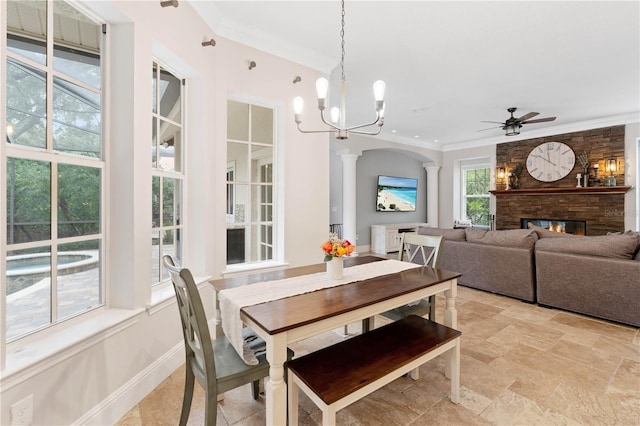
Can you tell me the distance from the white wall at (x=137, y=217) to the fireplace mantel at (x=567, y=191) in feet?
21.5

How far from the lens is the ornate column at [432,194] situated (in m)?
8.55

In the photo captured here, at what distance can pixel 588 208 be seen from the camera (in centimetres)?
611

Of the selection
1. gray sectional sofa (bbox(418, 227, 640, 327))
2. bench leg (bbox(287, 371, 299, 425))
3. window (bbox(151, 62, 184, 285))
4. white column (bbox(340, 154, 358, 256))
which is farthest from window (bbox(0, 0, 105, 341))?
white column (bbox(340, 154, 358, 256))

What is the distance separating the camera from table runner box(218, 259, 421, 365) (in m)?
1.47

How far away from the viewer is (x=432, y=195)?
8570mm

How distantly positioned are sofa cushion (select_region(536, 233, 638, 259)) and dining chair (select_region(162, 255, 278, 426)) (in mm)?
3526

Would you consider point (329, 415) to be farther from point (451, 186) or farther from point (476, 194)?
point (476, 194)

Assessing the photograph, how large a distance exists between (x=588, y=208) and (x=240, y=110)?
7.19 m

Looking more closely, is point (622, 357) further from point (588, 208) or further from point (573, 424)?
point (588, 208)

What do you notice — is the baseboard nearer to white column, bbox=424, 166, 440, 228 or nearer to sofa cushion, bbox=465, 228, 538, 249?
sofa cushion, bbox=465, 228, 538, 249

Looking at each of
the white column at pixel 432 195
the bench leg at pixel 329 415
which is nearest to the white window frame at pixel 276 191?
the bench leg at pixel 329 415

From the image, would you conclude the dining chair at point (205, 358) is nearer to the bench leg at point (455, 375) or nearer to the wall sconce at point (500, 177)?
the bench leg at point (455, 375)

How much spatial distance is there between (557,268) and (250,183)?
11.6ft

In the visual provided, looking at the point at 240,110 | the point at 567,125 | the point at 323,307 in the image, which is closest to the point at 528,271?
the point at 323,307
